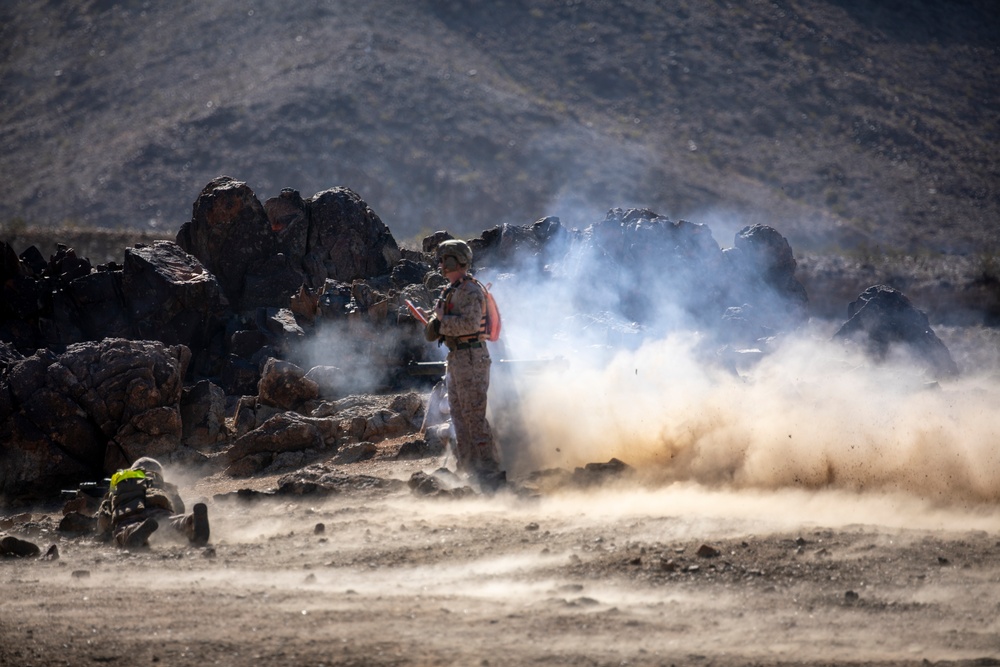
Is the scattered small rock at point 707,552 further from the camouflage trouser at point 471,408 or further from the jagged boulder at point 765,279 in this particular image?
the jagged boulder at point 765,279

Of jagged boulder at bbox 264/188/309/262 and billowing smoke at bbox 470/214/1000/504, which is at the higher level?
jagged boulder at bbox 264/188/309/262

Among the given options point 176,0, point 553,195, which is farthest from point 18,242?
point 176,0

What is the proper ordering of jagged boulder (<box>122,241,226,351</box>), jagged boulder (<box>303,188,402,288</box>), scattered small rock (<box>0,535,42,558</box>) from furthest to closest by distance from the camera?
jagged boulder (<box>303,188,402,288</box>) → jagged boulder (<box>122,241,226,351</box>) → scattered small rock (<box>0,535,42,558</box>)

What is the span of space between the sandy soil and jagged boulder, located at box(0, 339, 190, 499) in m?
4.01

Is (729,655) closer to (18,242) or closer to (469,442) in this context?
(469,442)

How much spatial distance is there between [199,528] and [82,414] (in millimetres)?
5310

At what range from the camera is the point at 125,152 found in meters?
49.1

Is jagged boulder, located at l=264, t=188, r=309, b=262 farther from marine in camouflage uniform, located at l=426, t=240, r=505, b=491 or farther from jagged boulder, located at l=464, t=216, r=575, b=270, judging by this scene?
marine in camouflage uniform, located at l=426, t=240, r=505, b=491

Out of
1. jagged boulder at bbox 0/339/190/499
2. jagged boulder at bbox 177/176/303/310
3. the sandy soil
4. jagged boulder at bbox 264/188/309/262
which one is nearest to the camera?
the sandy soil

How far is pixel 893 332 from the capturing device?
61.5 ft

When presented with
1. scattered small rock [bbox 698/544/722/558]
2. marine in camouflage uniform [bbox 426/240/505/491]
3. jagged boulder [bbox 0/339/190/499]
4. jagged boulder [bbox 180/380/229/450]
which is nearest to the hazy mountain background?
jagged boulder [bbox 180/380/229/450]

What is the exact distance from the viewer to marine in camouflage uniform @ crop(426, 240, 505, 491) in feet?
32.5

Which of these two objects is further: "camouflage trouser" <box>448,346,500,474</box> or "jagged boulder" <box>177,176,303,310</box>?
"jagged boulder" <box>177,176,303,310</box>

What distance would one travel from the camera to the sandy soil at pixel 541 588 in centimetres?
587
